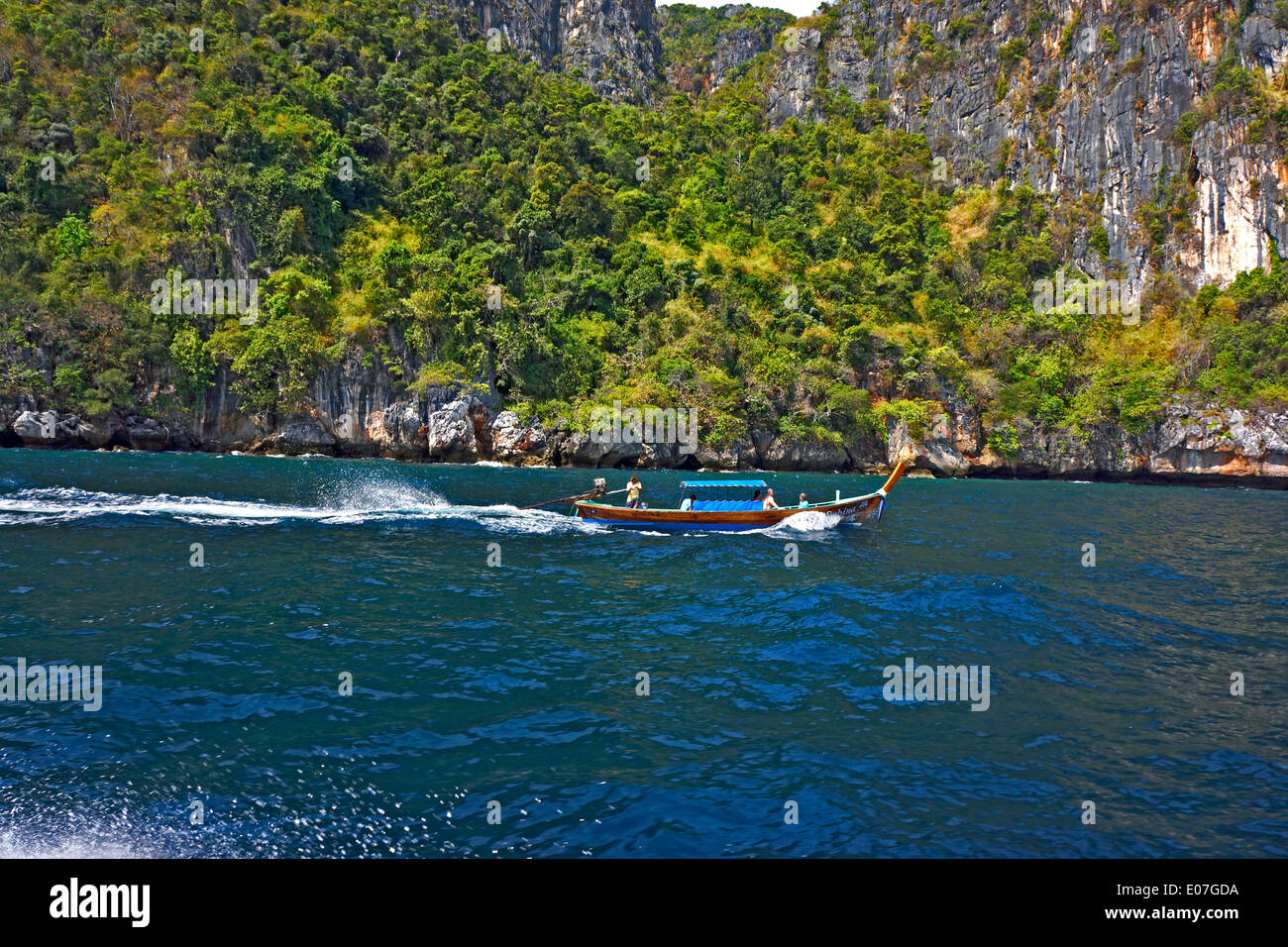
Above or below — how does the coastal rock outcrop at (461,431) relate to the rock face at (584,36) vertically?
below

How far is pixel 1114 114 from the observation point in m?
74.7

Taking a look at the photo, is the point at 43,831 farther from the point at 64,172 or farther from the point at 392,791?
the point at 64,172

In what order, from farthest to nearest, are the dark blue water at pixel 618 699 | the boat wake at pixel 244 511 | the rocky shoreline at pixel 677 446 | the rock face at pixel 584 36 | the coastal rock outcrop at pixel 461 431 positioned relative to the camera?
the rock face at pixel 584 36 < the coastal rock outcrop at pixel 461 431 < the rocky shoreline at pixel 677 446 < the boat wake at pixel 244 511 < the dark blue water at pixel 618 699

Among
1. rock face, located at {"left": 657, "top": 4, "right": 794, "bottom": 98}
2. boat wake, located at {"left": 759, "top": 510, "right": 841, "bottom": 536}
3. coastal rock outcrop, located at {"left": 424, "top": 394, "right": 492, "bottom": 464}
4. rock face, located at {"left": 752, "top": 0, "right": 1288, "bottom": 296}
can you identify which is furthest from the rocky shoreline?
rock face, located at {"left": 657, "top": 4, "right": 794, "bottom": 98}

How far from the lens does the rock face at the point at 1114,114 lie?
6631cm

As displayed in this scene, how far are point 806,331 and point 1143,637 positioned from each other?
158 feet

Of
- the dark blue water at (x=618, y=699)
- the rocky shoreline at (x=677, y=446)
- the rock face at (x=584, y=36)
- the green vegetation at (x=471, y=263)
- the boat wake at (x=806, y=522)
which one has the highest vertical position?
the rock face at (x=584, y=36)

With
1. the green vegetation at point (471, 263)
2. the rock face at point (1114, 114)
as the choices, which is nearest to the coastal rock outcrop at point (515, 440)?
the green vegetation at point (471, 263)

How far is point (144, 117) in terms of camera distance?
58.5m

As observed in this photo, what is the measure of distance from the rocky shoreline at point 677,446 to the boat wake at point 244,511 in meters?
23.5

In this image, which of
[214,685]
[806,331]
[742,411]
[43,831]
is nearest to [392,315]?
[742,411]

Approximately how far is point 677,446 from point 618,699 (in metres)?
43.2

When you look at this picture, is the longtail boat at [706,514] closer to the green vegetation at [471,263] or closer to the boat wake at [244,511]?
the boat wake at [244,511]

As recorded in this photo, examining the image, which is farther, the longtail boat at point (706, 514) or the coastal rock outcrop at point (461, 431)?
the coastal rock outcrop at point (461, 431)
